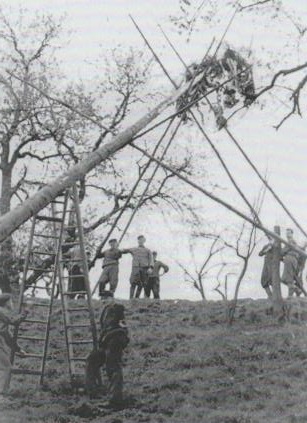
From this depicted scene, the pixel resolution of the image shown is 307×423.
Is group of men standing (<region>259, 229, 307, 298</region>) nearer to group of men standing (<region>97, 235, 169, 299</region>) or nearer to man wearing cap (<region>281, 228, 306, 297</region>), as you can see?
man wearing cap (<region>281, 228, 306, 297</region>)

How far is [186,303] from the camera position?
1828cm

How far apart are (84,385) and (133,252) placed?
27.3 feet

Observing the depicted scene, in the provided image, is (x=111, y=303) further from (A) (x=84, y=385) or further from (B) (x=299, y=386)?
(B) (x=299, y=386)

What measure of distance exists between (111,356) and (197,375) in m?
2.07

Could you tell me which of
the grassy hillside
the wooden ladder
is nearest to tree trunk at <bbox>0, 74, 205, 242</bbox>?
the wooden ladder

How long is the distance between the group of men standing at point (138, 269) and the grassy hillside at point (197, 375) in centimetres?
234

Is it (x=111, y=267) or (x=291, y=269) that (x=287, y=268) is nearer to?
(x=291, y=269)

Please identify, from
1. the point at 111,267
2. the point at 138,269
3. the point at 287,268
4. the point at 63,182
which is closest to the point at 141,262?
the point at 138,269

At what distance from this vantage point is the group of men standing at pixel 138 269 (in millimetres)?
18859

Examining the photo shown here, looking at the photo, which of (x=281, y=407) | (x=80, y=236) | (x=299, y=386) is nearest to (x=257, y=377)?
(x=299, y=386)

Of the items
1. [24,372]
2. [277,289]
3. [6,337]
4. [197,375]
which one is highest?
[277,289]

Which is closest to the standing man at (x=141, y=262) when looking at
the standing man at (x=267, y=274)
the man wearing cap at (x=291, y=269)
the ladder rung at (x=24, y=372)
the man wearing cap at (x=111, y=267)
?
the man wearing cap at (x=111, y=267)

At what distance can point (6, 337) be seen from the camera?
450 inches

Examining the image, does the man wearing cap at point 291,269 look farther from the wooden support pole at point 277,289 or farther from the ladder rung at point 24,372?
the ladder rung at point 24,372
